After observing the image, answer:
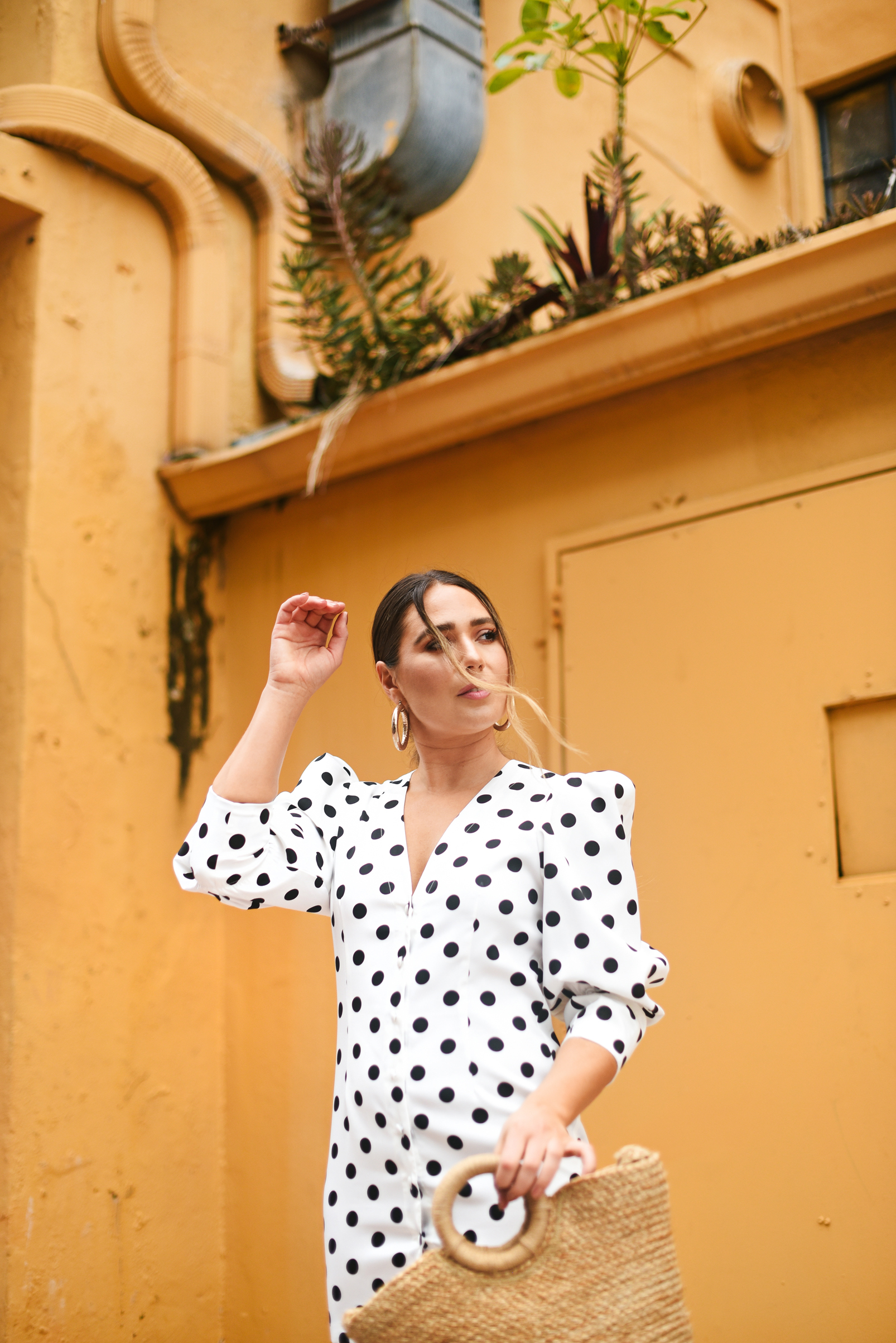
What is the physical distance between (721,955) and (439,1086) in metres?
1.33

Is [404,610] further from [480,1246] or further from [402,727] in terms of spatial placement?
[480,1246]

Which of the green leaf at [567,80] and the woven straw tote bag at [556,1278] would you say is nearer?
the woven straw tote bag at [556,1278]

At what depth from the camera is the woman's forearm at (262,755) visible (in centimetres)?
198

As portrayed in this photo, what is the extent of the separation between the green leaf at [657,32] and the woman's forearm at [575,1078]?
9.22ft

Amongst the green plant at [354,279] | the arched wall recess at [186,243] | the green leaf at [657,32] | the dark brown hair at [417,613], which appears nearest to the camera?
the dark brown hair at [417,613]

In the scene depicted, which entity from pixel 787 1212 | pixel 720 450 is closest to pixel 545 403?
pixel 720 450

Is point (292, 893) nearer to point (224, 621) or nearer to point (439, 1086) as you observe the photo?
point (439, 1086)

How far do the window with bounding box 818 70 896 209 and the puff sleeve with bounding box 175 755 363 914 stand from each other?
14.4 feet

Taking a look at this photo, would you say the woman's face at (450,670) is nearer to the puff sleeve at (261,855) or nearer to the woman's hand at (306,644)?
the woman's hand at (306,644)

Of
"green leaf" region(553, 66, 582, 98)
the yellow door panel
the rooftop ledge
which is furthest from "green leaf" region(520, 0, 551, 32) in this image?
the yellow door panel

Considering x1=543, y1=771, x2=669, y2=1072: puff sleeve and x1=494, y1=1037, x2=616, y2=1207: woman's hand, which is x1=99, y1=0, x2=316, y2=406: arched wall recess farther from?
x1=494, y1=1037, x2=616, y2=1207: woman's hand

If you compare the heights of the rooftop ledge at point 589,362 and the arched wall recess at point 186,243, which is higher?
the arched wall recess at point 186,243

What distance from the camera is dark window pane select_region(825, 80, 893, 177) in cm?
541

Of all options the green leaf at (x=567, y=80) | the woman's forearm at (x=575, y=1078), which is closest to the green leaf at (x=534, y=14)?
the green leaf at (x=567, y=80)
